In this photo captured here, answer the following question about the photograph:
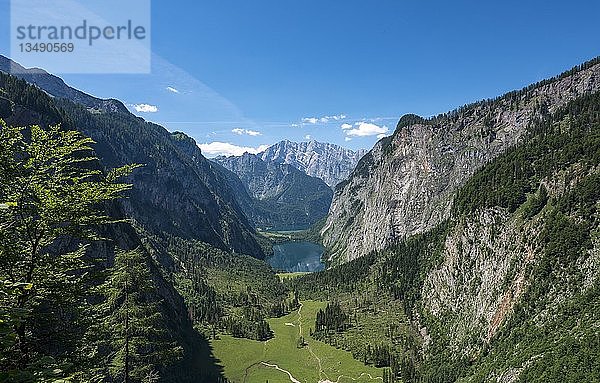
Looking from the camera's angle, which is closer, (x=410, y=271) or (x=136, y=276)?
(x=136, y=276)

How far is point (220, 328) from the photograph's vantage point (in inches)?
7269

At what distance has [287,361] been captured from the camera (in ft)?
500

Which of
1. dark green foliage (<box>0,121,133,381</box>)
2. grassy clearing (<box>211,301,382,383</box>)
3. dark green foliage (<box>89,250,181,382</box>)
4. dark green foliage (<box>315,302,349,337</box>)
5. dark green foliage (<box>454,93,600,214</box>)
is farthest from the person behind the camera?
dark green foliage (<box>315,302,349,337</box>)

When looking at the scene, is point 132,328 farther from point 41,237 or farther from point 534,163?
point 534,163

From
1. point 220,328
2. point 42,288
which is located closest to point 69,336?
point 42,288

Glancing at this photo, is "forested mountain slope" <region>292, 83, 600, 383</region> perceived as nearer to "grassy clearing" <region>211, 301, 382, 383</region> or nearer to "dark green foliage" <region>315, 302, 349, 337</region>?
"dark green foliage" <region>315, 302, 349, 337</region>

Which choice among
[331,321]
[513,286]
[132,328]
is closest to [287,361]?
[331,321]

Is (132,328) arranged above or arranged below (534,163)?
below

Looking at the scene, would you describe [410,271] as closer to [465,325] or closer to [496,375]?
[465,325]

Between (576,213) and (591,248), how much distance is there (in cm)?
1263

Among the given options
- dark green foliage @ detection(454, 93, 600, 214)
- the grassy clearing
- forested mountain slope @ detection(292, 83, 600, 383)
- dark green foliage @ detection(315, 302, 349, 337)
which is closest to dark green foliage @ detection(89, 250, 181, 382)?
forested mountain slope @ detection(292, 83, 600, 383)

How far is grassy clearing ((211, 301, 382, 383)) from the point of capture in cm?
13638

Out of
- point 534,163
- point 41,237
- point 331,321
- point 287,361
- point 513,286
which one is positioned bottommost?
point 287,361

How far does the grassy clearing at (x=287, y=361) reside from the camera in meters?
136
